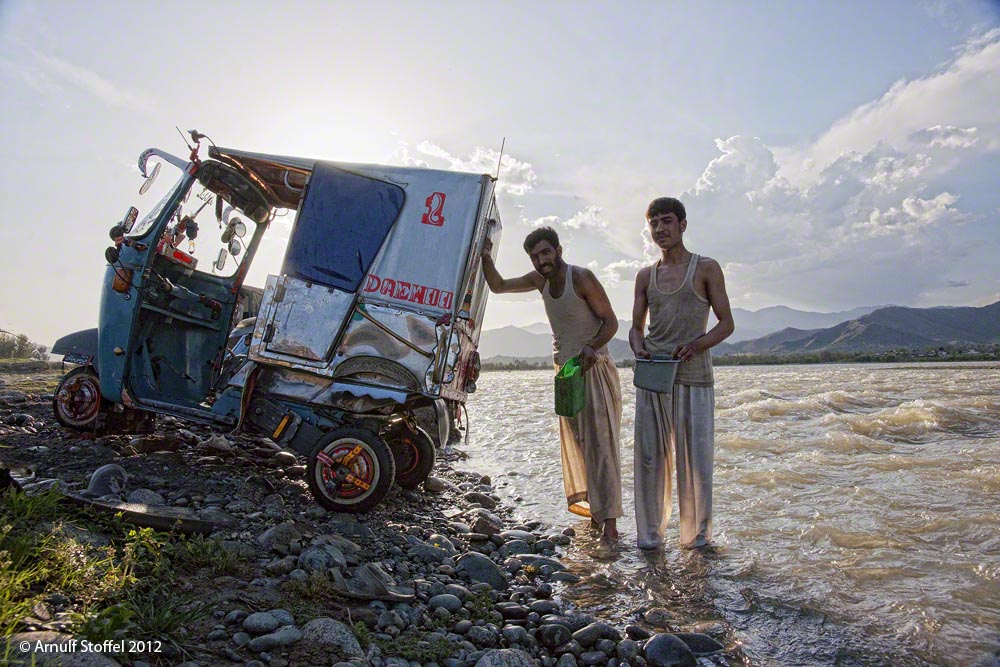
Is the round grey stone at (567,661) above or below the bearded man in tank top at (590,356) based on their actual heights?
below

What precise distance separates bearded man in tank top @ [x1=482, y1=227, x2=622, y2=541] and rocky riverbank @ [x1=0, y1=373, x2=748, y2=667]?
49 centimetres

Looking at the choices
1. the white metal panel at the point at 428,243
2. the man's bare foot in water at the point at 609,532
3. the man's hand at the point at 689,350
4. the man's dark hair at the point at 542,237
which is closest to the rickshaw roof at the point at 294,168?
the white metal panel at the point at 428,243

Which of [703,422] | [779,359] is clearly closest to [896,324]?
[779,359]

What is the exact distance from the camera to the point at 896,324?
210ft

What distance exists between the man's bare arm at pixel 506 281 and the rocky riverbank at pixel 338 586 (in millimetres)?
2014

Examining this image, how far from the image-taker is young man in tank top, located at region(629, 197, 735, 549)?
4.26m

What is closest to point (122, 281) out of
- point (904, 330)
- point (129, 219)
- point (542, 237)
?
point (129, 219)

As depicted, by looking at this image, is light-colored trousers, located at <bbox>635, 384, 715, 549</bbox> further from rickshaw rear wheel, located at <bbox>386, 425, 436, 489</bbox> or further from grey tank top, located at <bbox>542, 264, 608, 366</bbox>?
rickshaw rear wheel, located at <bbox>386, 425, 436, 489</bbox>

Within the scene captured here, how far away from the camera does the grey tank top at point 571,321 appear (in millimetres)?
4840

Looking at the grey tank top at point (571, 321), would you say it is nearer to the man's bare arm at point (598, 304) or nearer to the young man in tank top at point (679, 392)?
the man's bare arm at point (598, 304)

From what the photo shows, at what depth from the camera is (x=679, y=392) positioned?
4.39 metres

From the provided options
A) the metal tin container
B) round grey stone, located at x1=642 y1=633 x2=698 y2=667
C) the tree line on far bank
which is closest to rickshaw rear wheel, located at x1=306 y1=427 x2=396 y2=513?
the metal tin container

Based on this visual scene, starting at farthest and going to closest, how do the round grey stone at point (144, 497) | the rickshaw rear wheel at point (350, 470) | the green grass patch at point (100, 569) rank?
the rickshaw rear wheel at point (350, 470) → the round grey stone at point (144, 497) → the green grass patch at point (100, 569)

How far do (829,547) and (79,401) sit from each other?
21.5 feet
